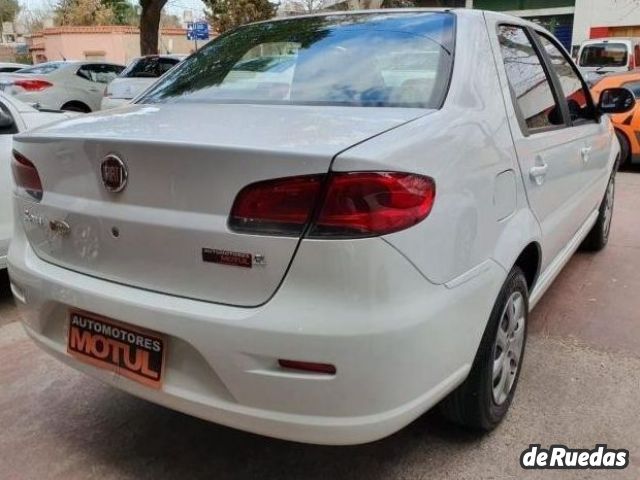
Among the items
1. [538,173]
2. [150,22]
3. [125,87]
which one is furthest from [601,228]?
[150,22]

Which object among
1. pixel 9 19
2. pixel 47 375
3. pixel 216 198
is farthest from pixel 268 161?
pixel 9 19

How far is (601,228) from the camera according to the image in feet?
15.9

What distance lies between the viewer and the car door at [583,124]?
11.2ft

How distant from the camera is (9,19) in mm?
67812

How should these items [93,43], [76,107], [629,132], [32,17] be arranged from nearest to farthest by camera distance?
[629,132] → [76,107] → [93,43] → [32,17]

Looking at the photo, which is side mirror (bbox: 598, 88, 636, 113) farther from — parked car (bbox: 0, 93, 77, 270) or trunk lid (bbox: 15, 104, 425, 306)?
parked car (bbox: 0, 93, 77, 270)

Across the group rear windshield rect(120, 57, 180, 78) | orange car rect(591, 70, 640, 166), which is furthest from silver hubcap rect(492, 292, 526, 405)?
rear windshield rect(120, 57, 180, 78)

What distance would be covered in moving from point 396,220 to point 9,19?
→ 7696cm

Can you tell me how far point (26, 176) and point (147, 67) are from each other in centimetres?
1002

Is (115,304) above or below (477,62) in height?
below

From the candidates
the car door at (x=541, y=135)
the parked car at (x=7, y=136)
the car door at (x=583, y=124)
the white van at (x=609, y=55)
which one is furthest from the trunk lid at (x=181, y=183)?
the white van at (x=609, y=55)

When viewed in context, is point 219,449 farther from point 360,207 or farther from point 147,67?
point 147,67

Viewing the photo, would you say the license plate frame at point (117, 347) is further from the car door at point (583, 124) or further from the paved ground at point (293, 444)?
the car door at point (583, 124)

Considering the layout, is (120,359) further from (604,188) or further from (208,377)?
(604,188)
